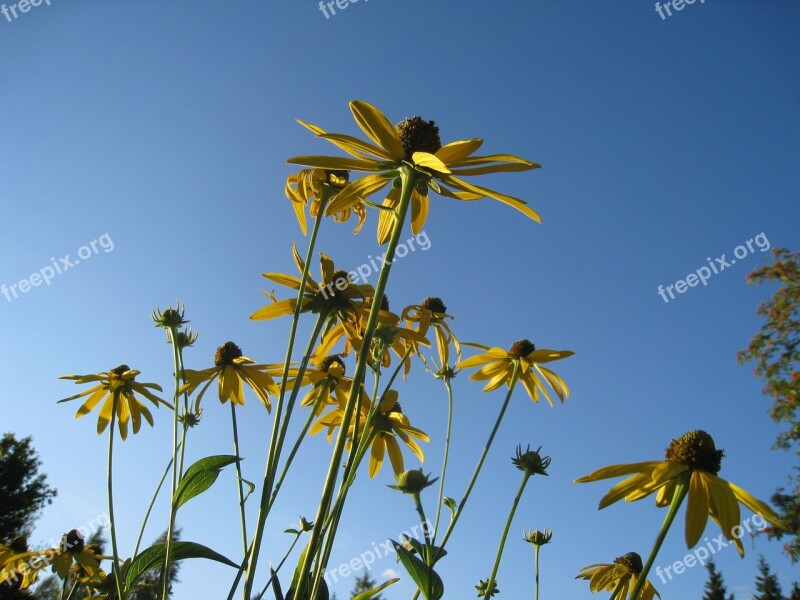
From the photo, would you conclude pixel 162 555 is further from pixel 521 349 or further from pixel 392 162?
pixel 521 349

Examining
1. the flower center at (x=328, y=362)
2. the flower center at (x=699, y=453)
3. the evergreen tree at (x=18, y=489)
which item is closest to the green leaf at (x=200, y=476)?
the flower center at (x=328, y=362)

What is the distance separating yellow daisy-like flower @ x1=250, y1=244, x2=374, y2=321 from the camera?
5.50ft

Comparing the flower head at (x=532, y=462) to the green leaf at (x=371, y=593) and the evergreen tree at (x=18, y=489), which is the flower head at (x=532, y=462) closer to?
the green leaf at (x=371, y=593)

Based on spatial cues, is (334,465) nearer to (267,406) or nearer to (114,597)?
(267,406)

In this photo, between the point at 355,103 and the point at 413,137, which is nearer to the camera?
the point at 355,103

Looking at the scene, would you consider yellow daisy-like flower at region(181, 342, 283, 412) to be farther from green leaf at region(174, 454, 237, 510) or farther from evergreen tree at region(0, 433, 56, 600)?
evergreen tree at region(0, 433, 56, 600)

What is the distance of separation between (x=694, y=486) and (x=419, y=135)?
52.3 inches

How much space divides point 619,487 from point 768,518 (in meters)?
0.34

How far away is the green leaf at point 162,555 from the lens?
1.38 m

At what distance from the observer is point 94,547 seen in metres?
4.35

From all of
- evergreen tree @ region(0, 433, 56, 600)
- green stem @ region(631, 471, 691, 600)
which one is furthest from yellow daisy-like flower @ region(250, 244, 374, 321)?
evergreen tree @ region(0, 433, 56, 600)

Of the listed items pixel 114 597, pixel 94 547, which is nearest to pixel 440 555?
pixel 114 597

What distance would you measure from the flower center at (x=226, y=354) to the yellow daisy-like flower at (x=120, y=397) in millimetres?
509

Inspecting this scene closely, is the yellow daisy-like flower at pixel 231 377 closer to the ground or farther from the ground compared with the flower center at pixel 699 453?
farther from the ground
